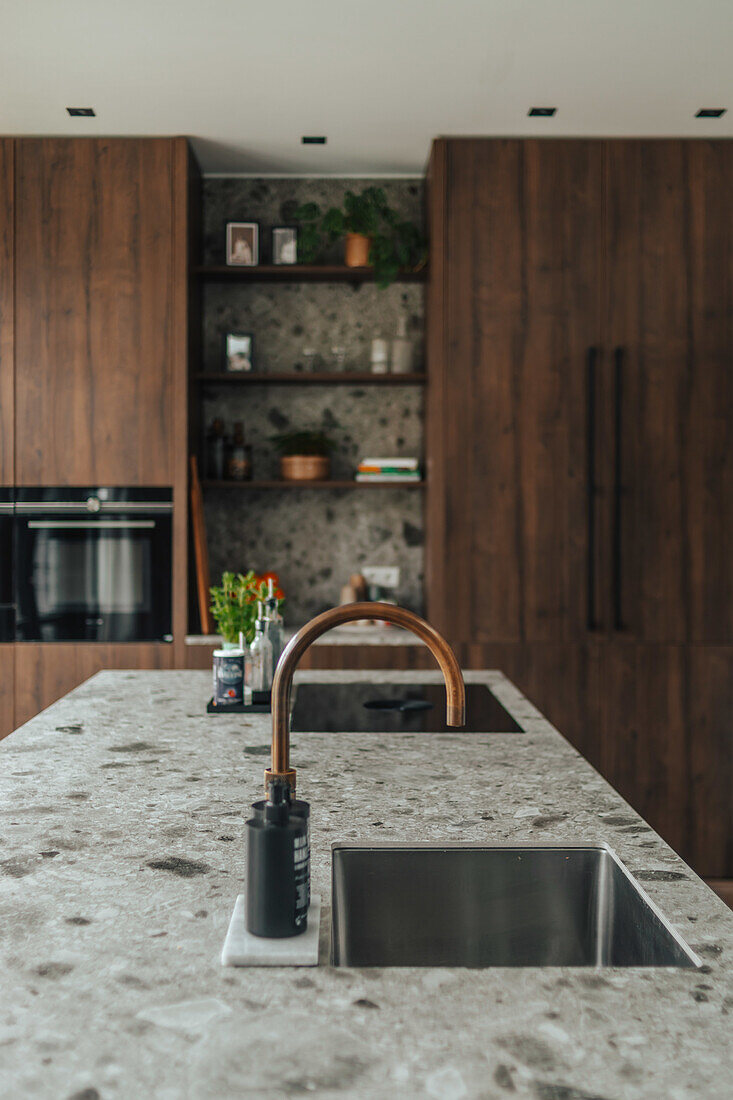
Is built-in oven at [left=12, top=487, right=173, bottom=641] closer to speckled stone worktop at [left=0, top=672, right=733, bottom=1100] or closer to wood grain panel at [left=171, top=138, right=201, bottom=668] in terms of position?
wood grain panel at [left=171, top=138, right=201, bottom=668]

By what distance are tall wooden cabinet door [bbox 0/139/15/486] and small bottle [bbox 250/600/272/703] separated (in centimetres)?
186

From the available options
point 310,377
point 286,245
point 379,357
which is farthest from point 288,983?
point 286,245

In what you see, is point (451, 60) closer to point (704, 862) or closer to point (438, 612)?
point (438, 612)

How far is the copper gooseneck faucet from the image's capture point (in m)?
0.82

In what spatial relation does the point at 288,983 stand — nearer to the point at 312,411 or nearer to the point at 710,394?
the point at 710,394

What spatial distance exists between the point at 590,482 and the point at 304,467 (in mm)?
1124

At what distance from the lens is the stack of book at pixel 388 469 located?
3.53 meters

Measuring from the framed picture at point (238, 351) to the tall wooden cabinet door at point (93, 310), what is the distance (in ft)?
1.27

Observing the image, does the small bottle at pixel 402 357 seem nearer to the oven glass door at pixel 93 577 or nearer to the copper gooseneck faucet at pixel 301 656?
the oven glass door at pixel 93 577

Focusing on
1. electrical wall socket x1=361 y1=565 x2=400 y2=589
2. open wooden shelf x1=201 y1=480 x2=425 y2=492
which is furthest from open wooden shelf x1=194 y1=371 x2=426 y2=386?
electrical wall socket x1=361 y1=565 x2=400 y2=589

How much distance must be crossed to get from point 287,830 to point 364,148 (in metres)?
3.20

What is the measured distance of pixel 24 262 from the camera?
3232 millimetres

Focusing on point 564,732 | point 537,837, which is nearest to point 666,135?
point 564,732

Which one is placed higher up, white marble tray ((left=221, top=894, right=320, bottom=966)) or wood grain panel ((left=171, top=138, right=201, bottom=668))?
wood grain panel ((left=171, top=138, right=201, bottom=668))
